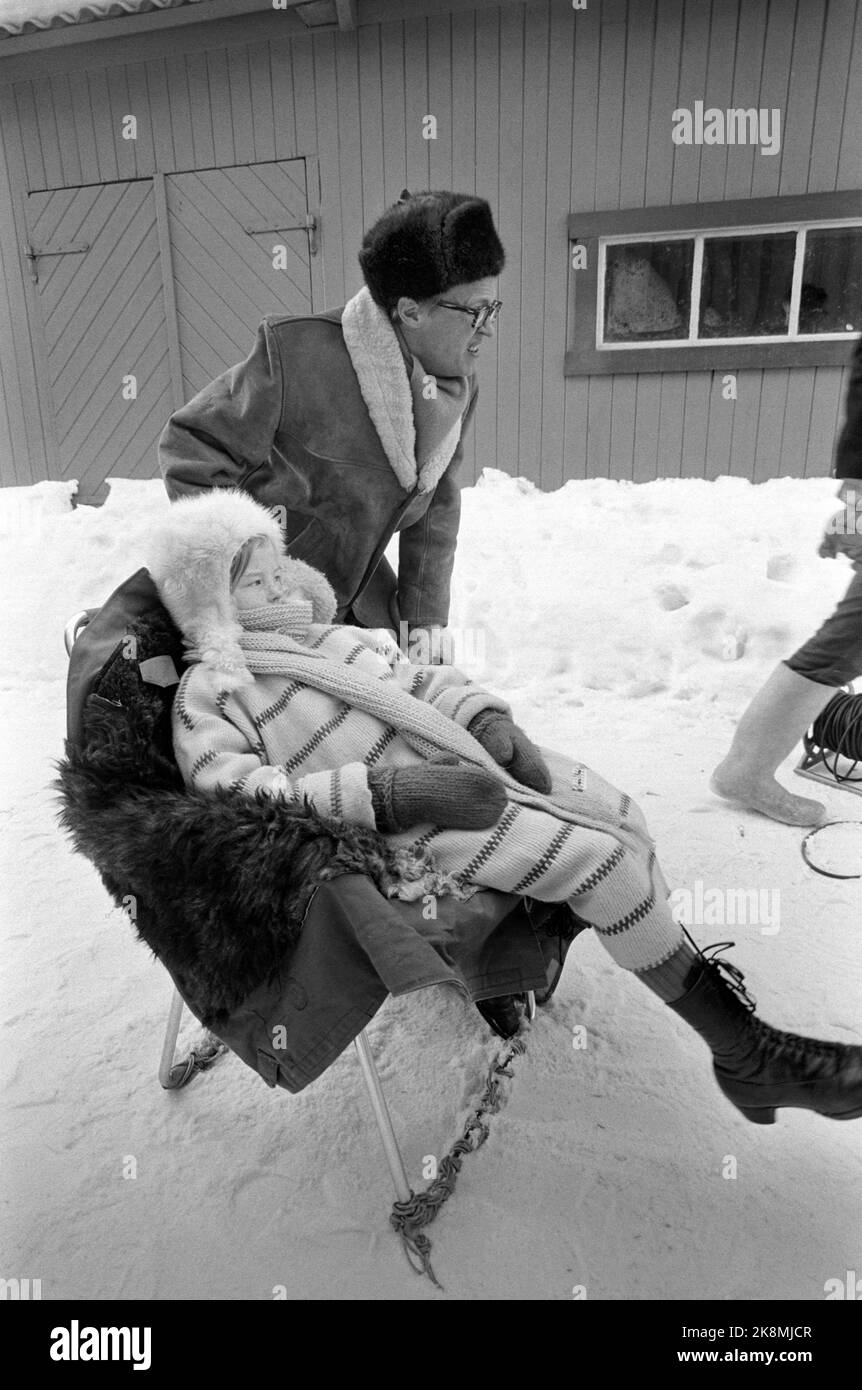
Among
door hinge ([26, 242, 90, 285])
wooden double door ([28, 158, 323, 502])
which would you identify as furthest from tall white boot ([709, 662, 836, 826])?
door hinge ([26, 242, 90, 285])

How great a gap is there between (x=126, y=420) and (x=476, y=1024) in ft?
16.9

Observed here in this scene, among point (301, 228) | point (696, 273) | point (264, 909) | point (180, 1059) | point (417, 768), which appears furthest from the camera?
point (301, 228)

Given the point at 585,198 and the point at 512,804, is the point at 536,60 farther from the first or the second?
the point at 512,804

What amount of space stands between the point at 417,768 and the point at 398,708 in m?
0.15

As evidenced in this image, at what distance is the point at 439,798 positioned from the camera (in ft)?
4.04

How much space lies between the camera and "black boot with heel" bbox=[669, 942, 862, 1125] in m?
1.27

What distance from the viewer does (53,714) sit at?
11.1 feet

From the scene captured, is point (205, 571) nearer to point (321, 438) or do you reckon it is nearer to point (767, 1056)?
point (321, 438)

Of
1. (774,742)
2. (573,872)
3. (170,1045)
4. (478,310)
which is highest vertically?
(478,310)

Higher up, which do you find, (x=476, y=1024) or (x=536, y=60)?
(x=536, y=60)

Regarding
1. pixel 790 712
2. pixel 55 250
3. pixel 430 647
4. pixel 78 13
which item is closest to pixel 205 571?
pixel 430 647

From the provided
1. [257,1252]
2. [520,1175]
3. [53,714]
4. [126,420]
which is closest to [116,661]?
[257,1252]

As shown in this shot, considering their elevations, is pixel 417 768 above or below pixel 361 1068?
above

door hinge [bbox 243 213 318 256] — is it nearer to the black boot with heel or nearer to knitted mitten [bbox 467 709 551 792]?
knitted mitten [bbox 467 709 551 792]
